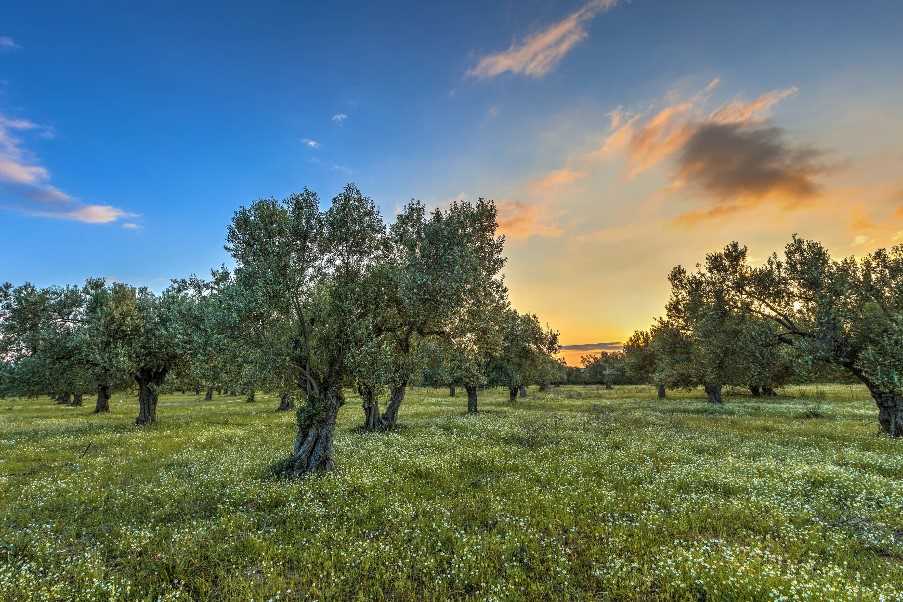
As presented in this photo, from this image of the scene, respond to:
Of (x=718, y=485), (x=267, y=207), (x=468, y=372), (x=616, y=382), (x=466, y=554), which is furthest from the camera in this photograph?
(x=616, y=382)

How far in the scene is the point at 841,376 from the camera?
3453cm

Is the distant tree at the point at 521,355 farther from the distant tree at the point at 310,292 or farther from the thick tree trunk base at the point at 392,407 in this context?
the distant tree at the point at 310,292

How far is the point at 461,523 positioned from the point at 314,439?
9095 mm

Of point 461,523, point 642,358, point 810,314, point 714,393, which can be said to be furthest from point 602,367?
point 461,523

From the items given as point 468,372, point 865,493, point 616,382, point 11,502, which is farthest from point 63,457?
point 616,382

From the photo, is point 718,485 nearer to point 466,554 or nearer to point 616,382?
point 466,554

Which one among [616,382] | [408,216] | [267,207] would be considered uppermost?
[408,216]

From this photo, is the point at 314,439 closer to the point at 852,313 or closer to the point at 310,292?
the point at 310,292

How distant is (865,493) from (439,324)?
21.8 meters

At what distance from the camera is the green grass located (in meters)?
8.70

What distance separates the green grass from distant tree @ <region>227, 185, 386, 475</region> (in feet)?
9.04

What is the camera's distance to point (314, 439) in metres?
18.2

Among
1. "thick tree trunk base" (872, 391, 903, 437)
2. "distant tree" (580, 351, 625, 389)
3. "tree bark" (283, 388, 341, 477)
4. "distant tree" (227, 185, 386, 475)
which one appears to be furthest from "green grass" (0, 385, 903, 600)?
"distant tree" (580, 351, 625, 389)

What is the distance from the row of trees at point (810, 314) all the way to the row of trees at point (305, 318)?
2035 cm
